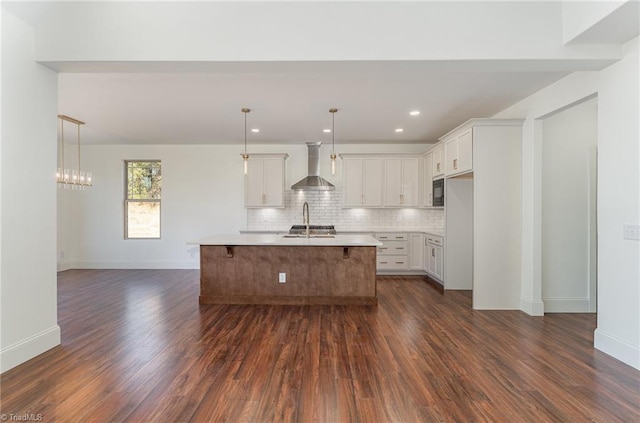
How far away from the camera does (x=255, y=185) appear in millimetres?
6637

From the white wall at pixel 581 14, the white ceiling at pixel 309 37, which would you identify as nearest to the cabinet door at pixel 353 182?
the white ceiling at pixel 309 37

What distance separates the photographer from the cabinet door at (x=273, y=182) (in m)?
6.59

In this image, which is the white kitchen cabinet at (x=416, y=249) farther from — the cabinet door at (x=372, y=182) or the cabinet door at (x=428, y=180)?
the cabinet door at (x=372, y=182)

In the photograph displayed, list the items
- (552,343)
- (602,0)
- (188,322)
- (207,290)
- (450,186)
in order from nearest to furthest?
1. (602,0)
2. (552,343)
3. (188,322)
4. (207,290)
5. (450,186)

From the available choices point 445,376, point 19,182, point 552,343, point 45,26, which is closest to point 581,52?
point 552,343

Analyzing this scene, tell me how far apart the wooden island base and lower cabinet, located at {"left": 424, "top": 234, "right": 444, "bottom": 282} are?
1.68 metres

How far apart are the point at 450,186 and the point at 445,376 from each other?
11.4 ft

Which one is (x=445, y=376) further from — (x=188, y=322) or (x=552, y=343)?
(x=188, y=322)

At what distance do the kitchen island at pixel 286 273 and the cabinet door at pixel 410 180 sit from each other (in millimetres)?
2448

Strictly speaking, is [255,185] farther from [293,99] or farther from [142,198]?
[293,99]

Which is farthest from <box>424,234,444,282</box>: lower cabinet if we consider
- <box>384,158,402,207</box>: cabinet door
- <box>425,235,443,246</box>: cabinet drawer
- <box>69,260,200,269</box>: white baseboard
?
<box>69,260,200,269</box>: white baseboard

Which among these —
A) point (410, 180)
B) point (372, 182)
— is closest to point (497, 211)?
point (410, 180)

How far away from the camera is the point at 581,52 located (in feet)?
8.79

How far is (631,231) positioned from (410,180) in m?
4.08
